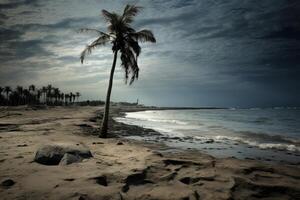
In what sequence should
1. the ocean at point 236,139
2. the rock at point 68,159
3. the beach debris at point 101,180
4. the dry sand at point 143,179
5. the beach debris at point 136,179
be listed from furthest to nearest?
the ocean at point 236,139 < the rock at point 68,159 < the beach debris at point 136,179 < the beach debris at point 101,180 < the dry sand at point 143,179

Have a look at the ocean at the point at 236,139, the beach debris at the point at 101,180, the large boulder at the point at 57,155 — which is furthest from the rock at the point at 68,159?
the ocean at the point at 236,139

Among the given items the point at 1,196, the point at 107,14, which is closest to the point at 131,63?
the point at 107,14

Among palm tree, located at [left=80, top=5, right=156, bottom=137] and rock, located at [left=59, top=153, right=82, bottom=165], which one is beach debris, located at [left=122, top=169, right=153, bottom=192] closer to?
rock, located at [left=59, top=153, right=82, bottom=165]

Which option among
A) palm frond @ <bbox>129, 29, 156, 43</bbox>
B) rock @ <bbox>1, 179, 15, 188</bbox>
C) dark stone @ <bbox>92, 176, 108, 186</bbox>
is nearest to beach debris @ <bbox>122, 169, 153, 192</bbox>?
dark stone @ <bbox>92, 176, 108, 186</bbox>

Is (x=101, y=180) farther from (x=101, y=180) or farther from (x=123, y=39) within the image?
(x=123, y=39)

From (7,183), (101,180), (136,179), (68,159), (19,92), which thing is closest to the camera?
(7,183)

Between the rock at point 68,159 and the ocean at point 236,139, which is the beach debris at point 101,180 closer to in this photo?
the rock at point 68,159

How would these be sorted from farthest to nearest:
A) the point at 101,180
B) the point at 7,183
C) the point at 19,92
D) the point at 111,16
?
the point at 19,92
the point at 111,16
the point at 101,180
the point at 7,183

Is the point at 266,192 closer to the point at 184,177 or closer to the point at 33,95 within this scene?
the point at 184,177

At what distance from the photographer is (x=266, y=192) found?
248 inches

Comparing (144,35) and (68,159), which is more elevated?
(144,35)

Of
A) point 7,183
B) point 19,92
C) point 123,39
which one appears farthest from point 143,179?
point 19,92

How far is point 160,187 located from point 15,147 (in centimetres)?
737

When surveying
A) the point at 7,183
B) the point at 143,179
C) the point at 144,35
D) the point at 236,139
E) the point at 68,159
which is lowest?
the point at 236,139
